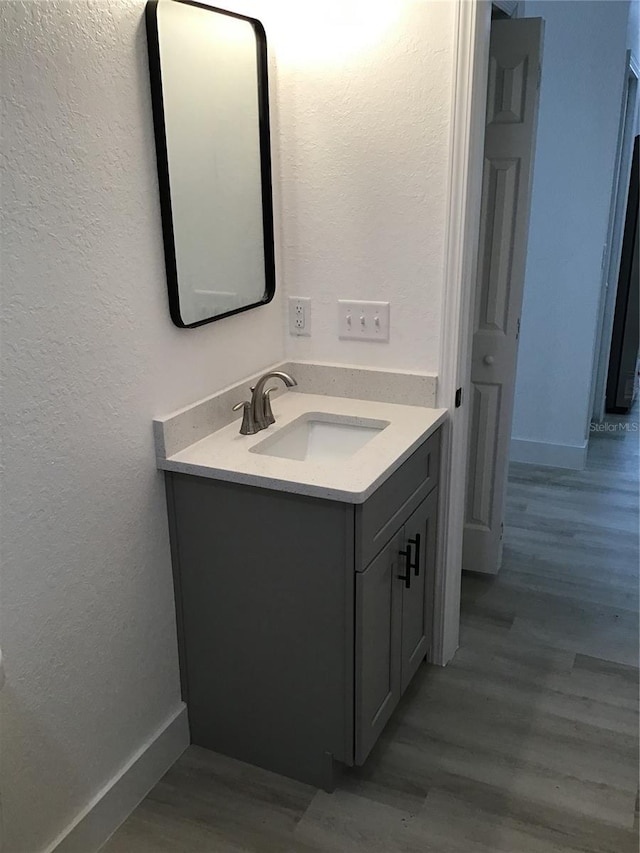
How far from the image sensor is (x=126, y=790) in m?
1.84

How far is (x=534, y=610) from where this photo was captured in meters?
2.72

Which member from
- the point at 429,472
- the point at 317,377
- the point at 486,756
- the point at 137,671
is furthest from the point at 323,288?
the point at 486,756

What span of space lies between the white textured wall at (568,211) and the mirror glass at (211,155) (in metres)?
2.09

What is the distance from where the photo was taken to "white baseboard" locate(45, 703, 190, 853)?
66.6 inches

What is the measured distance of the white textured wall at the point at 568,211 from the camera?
3469mm

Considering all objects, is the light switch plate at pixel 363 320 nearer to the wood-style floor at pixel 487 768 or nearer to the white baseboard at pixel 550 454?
the wood-style floor at pixel 487 768

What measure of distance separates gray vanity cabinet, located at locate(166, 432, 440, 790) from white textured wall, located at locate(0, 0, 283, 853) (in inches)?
5.3

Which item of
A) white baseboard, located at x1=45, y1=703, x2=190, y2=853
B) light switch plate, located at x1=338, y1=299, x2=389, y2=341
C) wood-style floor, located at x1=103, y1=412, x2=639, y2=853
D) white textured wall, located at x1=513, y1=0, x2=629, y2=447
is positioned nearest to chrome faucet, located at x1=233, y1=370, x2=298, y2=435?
light switch plate, located at x1=338, y1=299, x2=389, y2=341

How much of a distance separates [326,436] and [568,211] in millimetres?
2211

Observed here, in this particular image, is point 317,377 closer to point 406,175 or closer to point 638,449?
point 406,175

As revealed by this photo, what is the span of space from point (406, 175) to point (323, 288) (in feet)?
1.34

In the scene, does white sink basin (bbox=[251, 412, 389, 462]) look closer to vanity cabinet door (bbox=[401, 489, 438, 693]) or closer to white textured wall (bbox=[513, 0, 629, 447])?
vanity cabinet door (bbox=[401, 489, 438, 693])

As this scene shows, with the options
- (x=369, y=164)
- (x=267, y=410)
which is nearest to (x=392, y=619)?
(x=267, y=410)

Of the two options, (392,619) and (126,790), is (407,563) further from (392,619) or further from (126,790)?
(126,790)
